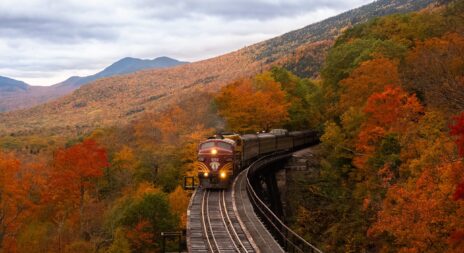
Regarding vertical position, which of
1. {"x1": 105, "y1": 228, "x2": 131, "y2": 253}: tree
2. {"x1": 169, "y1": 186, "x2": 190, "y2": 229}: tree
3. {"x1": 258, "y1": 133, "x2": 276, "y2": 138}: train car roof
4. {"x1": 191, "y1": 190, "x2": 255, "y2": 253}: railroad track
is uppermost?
{"x1": 258, "y1": 133, "x2": 276, "y2": 138}: train car roof

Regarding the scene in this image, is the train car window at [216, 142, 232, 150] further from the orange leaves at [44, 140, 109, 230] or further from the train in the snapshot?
the orange leaves at [44, 140, 109, 230]

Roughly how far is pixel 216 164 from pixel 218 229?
931cm

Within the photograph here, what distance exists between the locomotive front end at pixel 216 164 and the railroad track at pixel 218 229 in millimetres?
1831

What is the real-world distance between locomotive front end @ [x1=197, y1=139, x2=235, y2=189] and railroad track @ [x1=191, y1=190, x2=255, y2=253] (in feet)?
6.01

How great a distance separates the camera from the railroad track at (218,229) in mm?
21875

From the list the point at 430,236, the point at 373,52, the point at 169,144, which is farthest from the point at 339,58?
the point at 430,236

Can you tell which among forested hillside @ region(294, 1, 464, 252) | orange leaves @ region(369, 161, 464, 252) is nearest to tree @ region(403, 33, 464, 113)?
forested hillside @ region(294, 1, 464, 252)

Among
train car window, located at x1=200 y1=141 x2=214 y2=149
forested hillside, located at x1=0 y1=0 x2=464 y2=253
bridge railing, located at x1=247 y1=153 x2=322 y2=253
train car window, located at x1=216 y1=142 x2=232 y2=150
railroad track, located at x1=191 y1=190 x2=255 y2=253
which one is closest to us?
railroad track, located at x1=191 y1=190 x2=255 y2=253

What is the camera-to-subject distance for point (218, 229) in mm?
24719

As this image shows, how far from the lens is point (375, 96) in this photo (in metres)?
37.3

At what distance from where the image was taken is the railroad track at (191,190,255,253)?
21875mm

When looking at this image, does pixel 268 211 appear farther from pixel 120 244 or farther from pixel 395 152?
pixel 120 244

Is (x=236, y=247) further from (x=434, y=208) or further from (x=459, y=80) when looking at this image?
(x=459, y=80)

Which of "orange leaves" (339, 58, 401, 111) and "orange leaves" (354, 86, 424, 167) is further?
"orange leaves" (339, 58, 401, 111)
